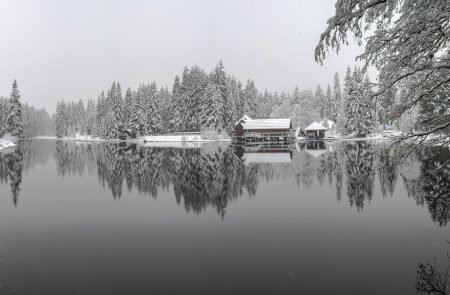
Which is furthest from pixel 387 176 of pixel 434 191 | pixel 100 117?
pixel 100 117

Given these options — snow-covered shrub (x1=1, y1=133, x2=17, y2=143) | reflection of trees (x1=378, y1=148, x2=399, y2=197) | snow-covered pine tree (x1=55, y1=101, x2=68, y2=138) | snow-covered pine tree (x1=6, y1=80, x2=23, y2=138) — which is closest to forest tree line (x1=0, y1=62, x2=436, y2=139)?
snow-covered pine tree (x1=6, y1=80, x2=23, y2=138)

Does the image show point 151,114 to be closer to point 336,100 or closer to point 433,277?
point 336,100

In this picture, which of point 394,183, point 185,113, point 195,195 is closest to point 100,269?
point 195,195

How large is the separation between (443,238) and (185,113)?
75960 mm

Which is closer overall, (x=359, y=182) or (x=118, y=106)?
(x=359, y=182)

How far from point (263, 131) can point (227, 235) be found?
202 feet

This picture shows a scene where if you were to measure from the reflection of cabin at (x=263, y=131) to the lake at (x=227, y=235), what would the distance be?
49.6m

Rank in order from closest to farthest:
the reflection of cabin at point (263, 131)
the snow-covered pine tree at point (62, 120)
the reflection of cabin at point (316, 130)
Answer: the reflection of cabin at point (263, 131), the reflection of cabin at point (316, 130), the snow-covered pine tree at point (62, 120)

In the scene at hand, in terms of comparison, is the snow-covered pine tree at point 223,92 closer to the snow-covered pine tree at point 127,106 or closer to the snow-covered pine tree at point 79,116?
the snow-covered pine tree at point 127,106

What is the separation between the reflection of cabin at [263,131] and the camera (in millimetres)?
70000

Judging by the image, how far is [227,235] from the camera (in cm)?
1048

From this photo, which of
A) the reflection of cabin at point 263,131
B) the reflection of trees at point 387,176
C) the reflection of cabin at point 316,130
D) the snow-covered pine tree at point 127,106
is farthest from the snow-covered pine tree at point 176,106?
the reflection of trees at point 387,176

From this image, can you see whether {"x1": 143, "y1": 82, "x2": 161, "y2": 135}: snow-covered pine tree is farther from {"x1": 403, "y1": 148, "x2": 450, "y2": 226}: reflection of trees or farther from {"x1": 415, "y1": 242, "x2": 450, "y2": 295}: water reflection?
{"x1": 415, "y1": 242, "x2": 450, "y2": 295}: water reflection

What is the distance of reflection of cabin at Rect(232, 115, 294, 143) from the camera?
70.0 metres
